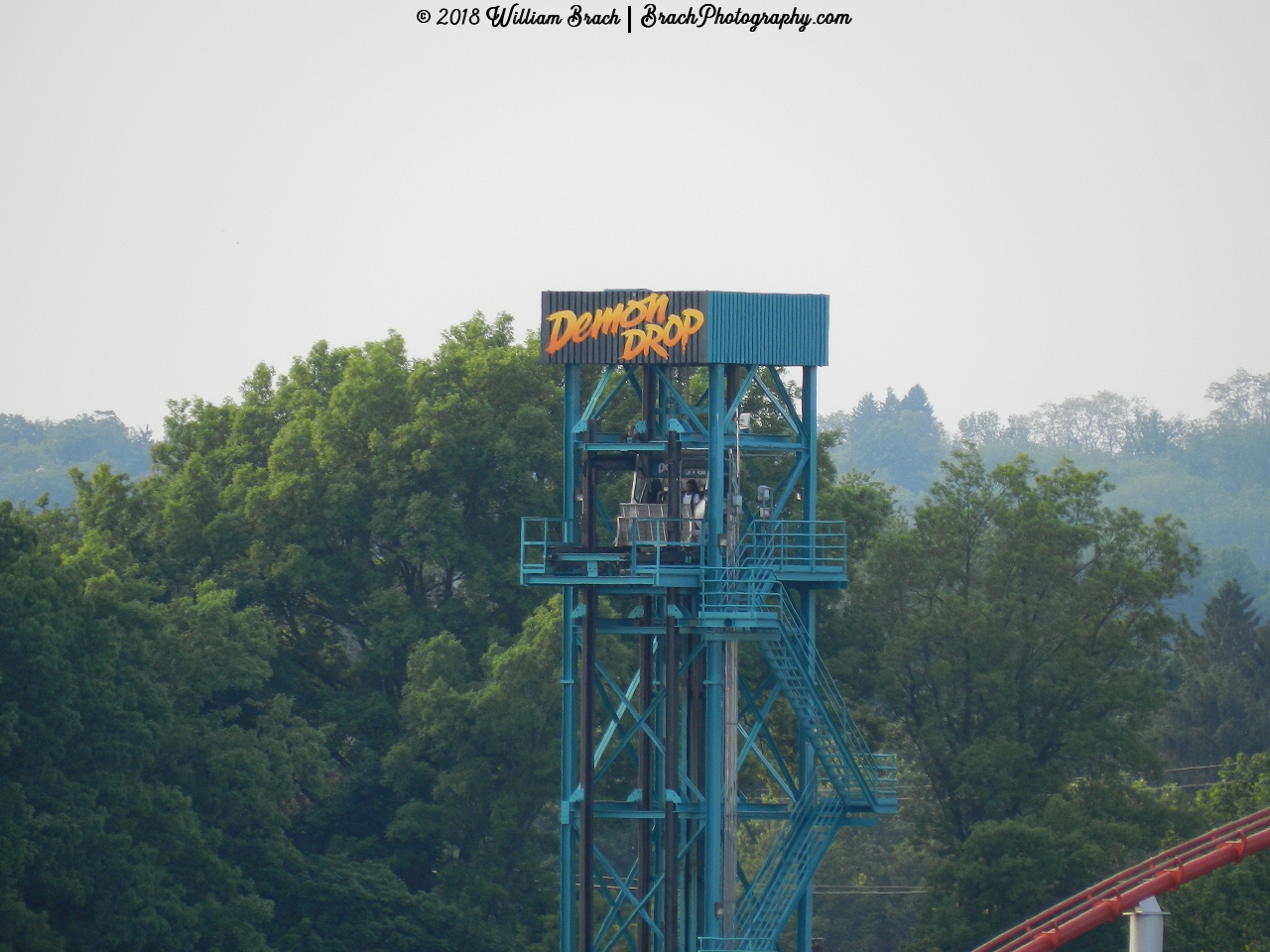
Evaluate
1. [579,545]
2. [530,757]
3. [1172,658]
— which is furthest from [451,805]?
[1172,658]

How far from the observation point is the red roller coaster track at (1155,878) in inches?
1864

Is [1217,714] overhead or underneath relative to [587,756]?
underneath

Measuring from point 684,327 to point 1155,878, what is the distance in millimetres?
16868

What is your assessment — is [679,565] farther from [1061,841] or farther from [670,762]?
[1061,841]

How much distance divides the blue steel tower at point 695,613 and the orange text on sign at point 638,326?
1.3 inches

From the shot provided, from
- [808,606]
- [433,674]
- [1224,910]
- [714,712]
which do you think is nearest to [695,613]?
[714,712]

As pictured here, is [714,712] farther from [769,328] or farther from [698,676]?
[769,328]

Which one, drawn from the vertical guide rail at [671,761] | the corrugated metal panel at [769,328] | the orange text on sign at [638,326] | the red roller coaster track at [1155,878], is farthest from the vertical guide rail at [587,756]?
the red roller coaster track at [1155,878]

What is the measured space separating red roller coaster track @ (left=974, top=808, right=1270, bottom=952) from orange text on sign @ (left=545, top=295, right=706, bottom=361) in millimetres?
Result: 16015

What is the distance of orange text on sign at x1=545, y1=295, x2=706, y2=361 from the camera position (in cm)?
5597

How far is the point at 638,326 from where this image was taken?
56.2 meters

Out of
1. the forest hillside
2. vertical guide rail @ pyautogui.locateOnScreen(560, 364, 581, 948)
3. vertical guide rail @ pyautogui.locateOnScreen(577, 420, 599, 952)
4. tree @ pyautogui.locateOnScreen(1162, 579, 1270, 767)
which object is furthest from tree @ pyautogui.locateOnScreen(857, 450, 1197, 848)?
tree @ pyautogui.locateOnScreen(1162, 579, 1270, 767)

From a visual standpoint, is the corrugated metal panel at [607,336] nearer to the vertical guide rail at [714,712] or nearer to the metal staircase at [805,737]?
the vertical guide rail at [714,712]

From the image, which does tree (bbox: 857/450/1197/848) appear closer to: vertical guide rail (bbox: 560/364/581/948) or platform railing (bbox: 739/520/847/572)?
platform railing (bbox: 739/520/847/572)
